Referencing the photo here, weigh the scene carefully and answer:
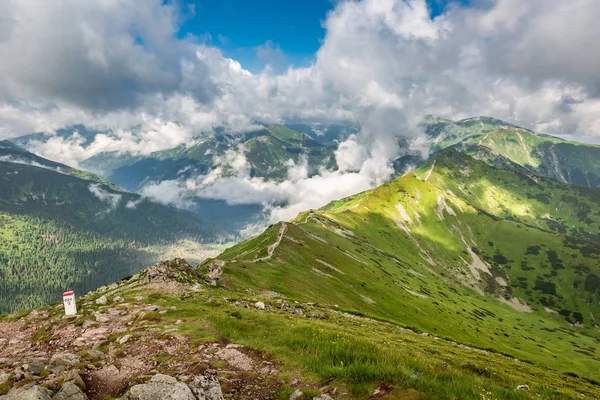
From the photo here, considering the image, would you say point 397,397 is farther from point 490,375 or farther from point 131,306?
point 131,306

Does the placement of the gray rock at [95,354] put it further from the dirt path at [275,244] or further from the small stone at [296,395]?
the dirt path at [275,244]

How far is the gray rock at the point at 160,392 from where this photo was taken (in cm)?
1293

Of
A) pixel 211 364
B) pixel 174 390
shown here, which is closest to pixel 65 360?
pixel 211 364

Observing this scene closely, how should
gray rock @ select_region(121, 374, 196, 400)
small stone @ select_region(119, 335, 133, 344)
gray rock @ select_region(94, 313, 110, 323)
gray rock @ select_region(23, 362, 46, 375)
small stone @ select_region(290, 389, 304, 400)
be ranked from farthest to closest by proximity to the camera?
1. gray rock @ select_region(94, 313, 110, 323)
2. small stone @ select_region(119, 335, 133, 344)
3. gray rock @ select_region(23, 362, 46, 375)
4. small stone @ select_region(290, 389, 304, 400)
5. gray rock @ select_region(121, 374, 196, 400)

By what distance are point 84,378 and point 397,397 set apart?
15685 millimetres

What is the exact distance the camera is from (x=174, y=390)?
1323 centimetres

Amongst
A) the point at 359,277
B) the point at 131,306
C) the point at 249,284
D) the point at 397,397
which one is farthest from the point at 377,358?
the point at 359,277

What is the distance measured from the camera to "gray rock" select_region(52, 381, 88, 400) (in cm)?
1318

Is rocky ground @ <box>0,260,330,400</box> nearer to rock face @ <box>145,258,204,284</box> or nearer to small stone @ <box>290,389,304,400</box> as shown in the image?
small stone @ <box>290,389,304,400</box>

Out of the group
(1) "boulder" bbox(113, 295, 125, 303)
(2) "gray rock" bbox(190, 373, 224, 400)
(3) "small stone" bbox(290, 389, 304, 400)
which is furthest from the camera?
(1) "boulder" bbox(113, 295, 125, 303)

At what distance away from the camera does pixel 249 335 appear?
23500 mm

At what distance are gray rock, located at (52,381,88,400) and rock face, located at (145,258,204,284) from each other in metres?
38.5

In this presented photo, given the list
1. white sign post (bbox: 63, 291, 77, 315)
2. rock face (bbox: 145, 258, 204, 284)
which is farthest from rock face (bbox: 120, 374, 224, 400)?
rock face (bbox: 145, 258, 204, 284)

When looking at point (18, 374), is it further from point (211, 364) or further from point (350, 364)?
point (350, 364)
